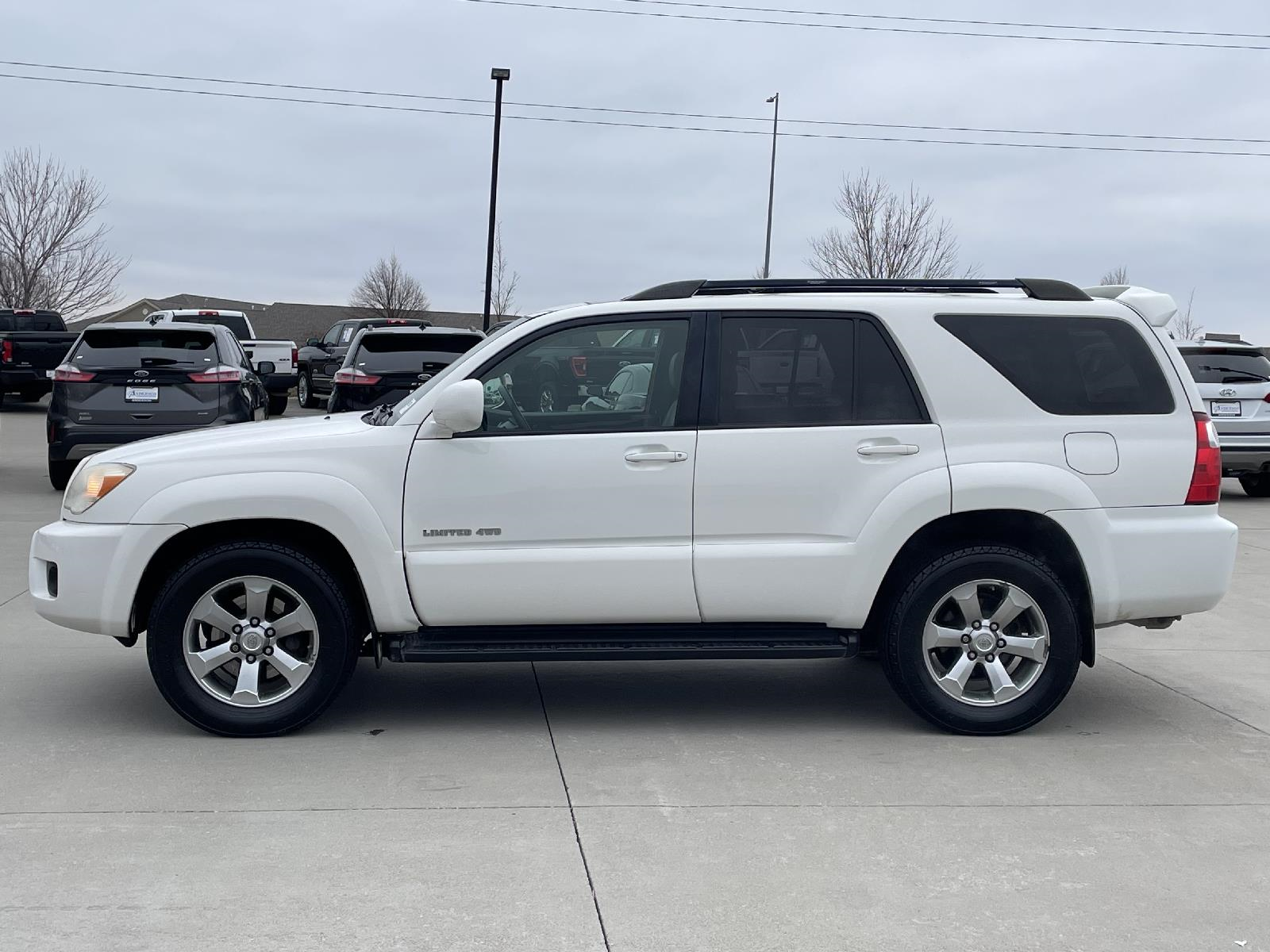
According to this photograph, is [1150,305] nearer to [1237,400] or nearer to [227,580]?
[227,580]

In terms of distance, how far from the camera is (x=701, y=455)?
593cm

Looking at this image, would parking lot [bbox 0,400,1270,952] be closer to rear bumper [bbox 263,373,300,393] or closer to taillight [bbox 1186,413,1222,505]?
taillight [bbox 1186,413,1222,505]

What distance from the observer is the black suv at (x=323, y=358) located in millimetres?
29781

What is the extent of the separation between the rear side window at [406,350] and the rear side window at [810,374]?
10.1 m

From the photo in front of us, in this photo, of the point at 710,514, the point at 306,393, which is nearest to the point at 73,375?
the point at 710,514

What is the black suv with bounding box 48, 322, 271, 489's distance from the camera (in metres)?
13.7

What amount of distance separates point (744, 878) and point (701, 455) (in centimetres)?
201

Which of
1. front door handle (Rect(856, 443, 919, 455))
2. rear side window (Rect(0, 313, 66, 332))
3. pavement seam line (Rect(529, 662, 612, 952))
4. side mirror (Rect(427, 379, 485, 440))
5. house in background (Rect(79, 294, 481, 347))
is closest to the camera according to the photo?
pavement seam line (Rect(529, 662, 612, 952))

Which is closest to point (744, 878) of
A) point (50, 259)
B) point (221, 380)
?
point (221, 380)

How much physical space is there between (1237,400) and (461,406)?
40.3 feet

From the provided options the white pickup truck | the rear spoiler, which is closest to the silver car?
the rear spoiler

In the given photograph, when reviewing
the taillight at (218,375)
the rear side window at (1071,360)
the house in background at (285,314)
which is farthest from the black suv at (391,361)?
the house in background at (285,314)

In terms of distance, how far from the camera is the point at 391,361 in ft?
52.6

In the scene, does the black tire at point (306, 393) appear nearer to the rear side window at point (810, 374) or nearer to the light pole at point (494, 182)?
the light pole at point (494, 182)
